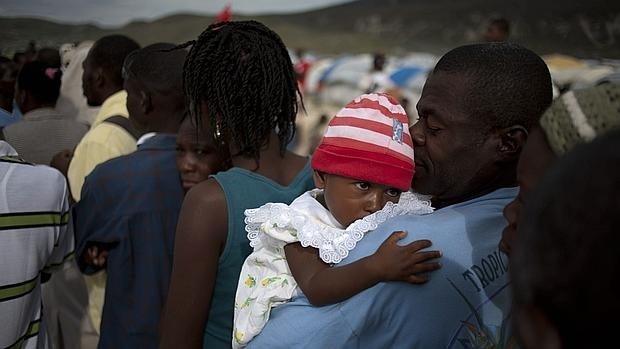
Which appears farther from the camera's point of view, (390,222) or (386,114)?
(386,114)

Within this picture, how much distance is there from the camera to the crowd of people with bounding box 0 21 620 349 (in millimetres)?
901

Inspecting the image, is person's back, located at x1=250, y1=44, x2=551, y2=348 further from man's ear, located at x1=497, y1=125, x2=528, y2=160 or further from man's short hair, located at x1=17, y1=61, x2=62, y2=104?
man's short hair, located at x1=17, y1=61, x2=62, y2=104

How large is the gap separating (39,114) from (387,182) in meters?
2.55

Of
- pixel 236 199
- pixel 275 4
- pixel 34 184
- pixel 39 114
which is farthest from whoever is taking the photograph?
pixel 275 4

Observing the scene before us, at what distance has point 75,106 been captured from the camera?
4.74 meters

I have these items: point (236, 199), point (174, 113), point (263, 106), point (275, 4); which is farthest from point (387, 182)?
point (275, 4)

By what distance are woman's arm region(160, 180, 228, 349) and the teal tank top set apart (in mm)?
30

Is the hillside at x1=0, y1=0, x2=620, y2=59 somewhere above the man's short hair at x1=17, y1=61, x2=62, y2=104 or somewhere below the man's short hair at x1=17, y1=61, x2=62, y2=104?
below

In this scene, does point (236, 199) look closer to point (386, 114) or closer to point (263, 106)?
point (263, 106)

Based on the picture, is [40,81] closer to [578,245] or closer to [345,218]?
[345,218]

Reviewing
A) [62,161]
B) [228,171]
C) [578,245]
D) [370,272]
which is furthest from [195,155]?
[578,245]

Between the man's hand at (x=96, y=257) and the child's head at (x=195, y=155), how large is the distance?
1.60 feet

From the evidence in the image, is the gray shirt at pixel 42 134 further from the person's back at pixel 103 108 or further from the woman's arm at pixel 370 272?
the woman's arm at pixel 370 272

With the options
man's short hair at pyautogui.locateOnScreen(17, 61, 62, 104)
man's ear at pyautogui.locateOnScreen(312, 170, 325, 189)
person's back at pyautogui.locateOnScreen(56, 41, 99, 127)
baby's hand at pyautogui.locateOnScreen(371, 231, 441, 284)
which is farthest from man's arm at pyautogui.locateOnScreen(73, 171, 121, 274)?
person's back at pyautogui.locateOnScreen(56, 41, 99, 127)
